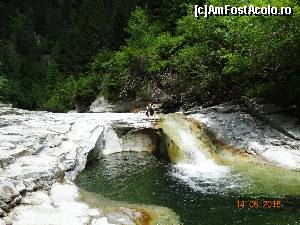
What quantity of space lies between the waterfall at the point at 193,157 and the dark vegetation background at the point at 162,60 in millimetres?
4710

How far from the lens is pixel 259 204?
53.0ft

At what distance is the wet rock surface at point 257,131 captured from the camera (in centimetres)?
2173

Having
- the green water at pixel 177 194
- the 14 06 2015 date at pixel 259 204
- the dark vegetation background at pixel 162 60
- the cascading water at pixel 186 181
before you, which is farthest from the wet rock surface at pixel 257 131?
the 14 06 2015 date at pixel 259 204

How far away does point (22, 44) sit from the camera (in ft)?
320

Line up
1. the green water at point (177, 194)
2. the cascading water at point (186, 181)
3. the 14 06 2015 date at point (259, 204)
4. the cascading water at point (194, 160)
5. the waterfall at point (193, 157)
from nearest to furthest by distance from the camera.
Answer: the green water at point (177, 194), the cascading water at point (186, 181), the 14 06 2015 date at point (259, 204), the cascading water at point (194, 160), the waterfall at point (193, 157)

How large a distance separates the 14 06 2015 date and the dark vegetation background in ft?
31.1

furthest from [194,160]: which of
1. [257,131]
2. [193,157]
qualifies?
[257,131]

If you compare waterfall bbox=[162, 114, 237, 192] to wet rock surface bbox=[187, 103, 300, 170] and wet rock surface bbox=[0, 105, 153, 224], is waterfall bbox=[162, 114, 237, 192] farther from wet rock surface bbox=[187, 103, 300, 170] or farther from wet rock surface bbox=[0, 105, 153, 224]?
wet rock surface bbox=[0, 105, 153, 224]

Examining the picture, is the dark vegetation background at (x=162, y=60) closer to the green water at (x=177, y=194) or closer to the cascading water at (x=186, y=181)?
the cascading water at (x=186, y=181)

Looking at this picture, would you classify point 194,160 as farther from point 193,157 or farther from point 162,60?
point 162,60

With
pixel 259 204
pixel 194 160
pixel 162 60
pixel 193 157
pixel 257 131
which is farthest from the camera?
pixel 162 60

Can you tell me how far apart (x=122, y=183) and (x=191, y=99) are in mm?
14103

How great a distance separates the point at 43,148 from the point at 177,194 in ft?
23.2

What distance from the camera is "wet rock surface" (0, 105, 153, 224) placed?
1523 centimetres
